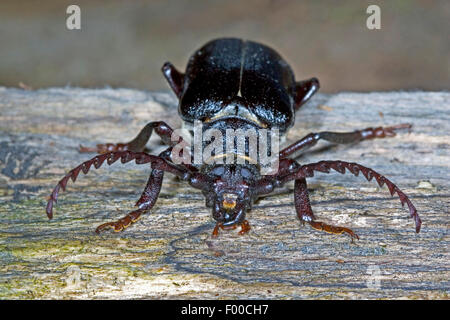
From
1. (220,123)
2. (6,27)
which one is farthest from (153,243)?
(6,27)

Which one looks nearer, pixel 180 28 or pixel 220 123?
pixel 220 123

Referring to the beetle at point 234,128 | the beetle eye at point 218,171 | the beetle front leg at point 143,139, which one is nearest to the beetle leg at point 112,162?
the beetle at point 234,128

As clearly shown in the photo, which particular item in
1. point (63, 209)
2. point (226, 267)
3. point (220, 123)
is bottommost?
point (226, 267)

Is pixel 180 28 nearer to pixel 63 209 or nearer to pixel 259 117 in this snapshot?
pixel 259 117

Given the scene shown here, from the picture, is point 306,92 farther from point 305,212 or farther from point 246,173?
point 305,212

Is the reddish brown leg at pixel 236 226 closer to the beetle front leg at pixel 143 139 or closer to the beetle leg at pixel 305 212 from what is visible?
the beetle leg at pixel 305 212

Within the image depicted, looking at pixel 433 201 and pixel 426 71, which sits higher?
pixel 426 71

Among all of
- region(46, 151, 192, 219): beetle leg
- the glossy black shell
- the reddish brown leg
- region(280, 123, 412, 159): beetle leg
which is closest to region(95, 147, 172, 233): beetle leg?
region(46, 151, 192, 219): beetle leg

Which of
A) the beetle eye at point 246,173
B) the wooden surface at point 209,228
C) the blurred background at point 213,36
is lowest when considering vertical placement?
the wooden surface at point 209,228
